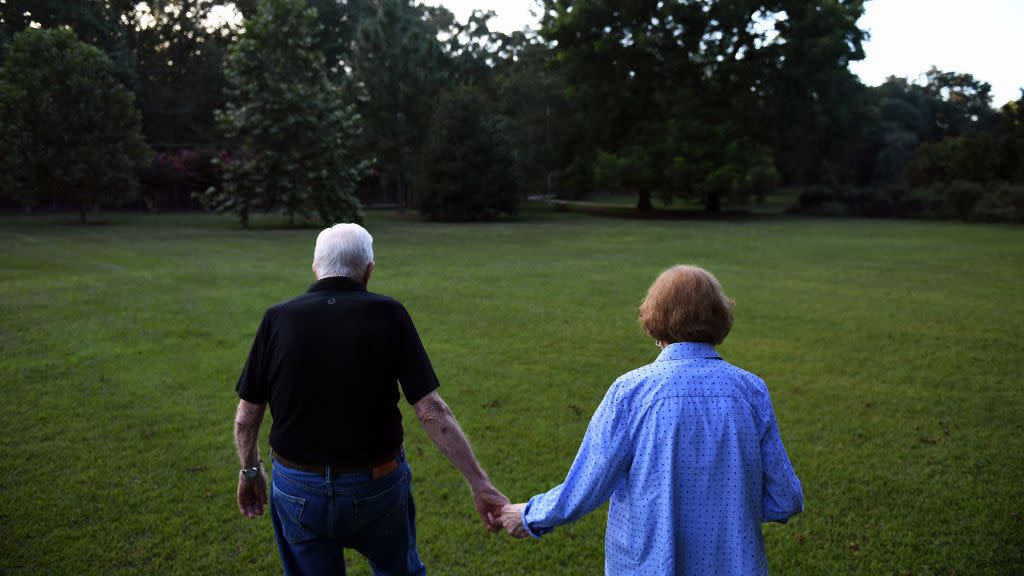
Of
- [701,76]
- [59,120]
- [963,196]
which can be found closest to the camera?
[59,120]

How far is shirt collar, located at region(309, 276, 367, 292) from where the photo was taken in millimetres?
2834

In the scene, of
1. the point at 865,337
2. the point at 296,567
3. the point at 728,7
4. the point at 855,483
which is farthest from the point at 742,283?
the point at 728,7

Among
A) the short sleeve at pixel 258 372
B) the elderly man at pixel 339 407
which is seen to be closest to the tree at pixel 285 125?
the short sleeve at pixel 258 372

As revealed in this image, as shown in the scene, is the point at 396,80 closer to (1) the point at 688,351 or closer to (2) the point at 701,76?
(2) the point at 701,76

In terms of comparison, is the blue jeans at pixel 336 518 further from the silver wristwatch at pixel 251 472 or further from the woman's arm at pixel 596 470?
the woman's arm at pixel 596 470

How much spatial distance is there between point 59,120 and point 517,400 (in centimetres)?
A: 3443

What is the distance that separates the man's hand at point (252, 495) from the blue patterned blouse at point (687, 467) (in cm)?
140

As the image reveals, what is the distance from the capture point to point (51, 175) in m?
34.5

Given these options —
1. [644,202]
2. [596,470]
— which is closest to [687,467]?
[596,470]

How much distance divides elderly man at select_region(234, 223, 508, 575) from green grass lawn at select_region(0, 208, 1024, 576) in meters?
1.62

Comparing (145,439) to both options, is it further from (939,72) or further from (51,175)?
(939,72)

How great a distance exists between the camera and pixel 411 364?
9.32 ft

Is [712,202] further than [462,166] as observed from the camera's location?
Yes

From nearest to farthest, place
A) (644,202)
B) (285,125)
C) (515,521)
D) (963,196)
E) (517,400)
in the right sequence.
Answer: (515,521) → (517,400) → (285,125) → (963,196) → (644,202)
